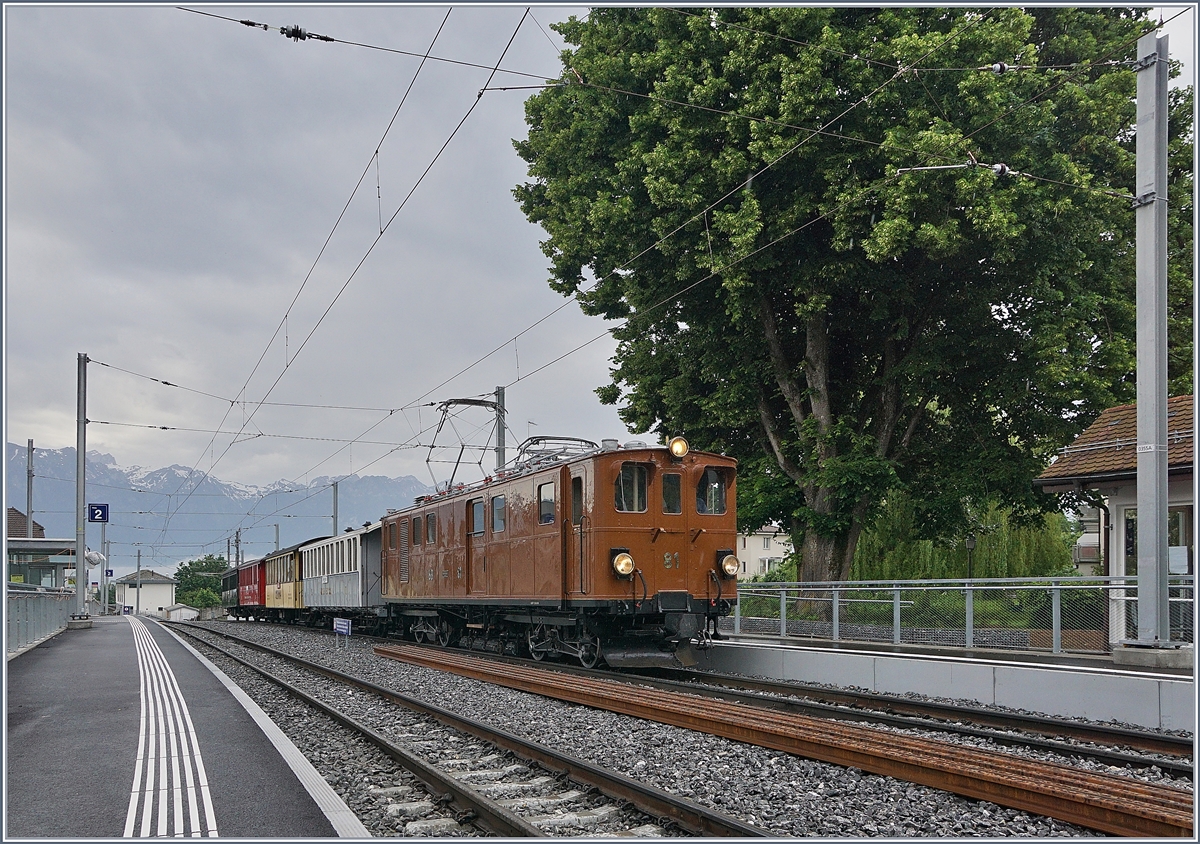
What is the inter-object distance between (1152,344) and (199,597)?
4876 inches

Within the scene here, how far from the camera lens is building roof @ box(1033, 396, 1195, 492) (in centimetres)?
1440

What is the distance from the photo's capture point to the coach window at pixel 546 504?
15641 mm

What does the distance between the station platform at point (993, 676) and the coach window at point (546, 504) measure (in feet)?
11.6

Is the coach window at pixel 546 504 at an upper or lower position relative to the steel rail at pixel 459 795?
upper

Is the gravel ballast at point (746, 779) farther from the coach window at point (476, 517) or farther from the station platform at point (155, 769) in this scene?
the coach window at point (476, 517)

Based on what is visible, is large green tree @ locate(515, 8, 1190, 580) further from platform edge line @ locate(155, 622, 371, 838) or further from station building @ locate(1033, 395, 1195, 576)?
platform edge line @ locate(155, 622, 371, 838)

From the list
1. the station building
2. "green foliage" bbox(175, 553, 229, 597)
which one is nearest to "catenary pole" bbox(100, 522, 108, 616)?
"green foliage" bbox(175, 553, 229, 597)

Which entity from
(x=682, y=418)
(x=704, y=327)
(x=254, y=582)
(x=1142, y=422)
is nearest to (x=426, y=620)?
(x=682, y=418)

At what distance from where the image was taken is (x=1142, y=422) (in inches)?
431

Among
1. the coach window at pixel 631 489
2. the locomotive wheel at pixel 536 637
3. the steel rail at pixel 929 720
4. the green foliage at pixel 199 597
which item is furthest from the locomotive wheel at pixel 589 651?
the green foliage at pixel 199 597

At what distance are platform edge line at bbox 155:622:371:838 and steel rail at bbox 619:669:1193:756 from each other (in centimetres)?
599

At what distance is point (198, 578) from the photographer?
128750 mm

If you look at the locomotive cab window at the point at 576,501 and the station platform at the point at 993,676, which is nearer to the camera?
the station platform at the point at 993,676

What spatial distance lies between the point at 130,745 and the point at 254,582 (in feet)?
137
